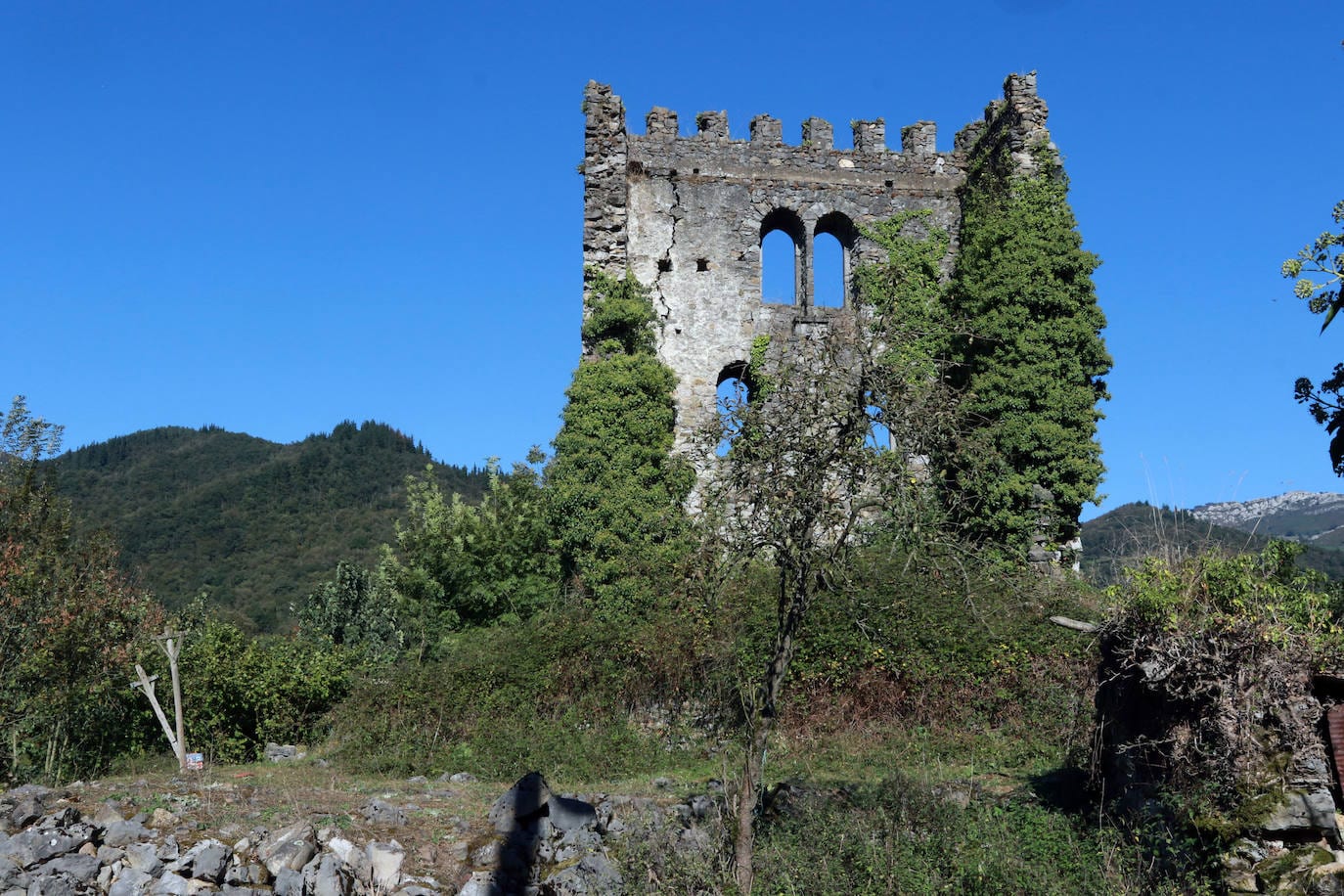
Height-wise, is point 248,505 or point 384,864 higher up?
point 248,505

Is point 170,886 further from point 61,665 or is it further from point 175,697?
point 61,665

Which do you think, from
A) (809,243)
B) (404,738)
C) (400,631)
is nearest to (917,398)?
(404,738)

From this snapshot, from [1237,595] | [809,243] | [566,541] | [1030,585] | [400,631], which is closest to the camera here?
[1237,595]

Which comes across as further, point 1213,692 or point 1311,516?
point 1311,516

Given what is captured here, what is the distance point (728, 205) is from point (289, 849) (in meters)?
14.4

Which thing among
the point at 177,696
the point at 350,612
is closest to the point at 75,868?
the point at 177,696

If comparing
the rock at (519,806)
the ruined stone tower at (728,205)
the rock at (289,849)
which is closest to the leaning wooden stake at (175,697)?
the rock at (289,849)

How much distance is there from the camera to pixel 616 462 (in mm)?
18594

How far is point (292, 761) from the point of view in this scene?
15.9 m

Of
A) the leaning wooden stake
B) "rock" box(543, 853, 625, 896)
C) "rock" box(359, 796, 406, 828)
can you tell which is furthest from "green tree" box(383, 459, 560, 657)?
"rock" box(543, 853, 625, 896)

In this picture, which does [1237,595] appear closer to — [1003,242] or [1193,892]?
[1193,892]

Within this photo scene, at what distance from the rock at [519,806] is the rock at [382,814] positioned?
94cm

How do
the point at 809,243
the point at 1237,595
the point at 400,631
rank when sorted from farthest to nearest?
the point at 400,631 → the point at 809,243 → the point at 1237,595

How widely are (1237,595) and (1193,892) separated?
2280mm
